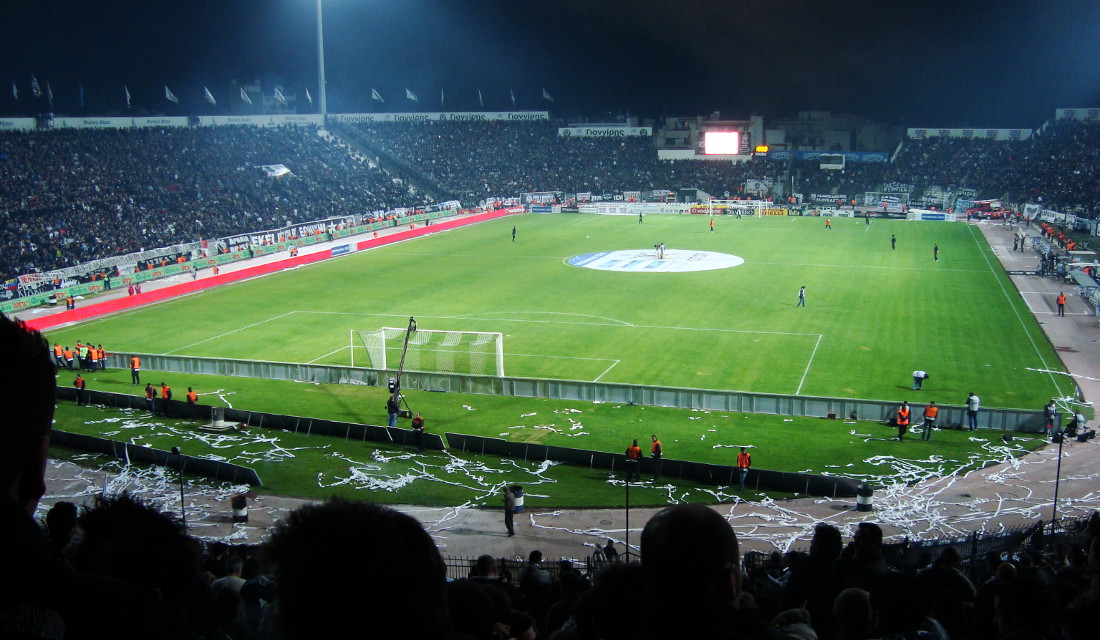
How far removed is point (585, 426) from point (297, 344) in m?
19.0

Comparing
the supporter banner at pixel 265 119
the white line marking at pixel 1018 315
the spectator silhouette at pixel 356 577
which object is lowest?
the white line marking at pixel 1018 315

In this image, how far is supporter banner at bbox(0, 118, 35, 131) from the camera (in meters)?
82.5

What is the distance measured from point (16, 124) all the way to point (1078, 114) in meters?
119

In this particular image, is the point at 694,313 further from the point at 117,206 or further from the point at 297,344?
the point at 117,206

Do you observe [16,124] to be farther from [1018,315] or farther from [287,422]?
[1018,315]

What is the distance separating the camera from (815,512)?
23.7 meters

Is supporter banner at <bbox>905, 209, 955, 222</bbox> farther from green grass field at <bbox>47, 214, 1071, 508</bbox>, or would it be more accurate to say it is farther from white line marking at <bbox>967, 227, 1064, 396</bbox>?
white line marking at <bbox>967, 227, 1064, 396</bbox>

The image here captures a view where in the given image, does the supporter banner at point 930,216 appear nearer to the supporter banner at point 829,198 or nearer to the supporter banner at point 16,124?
the supporter banner at point 829,198

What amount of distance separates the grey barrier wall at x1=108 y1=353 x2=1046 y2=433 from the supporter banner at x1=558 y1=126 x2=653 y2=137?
107 metres

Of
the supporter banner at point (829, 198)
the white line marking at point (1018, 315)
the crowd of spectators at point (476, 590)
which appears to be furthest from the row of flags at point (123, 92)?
the crowd of spectators at point (476, 590)

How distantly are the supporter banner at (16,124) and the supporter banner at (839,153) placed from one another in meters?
91.6

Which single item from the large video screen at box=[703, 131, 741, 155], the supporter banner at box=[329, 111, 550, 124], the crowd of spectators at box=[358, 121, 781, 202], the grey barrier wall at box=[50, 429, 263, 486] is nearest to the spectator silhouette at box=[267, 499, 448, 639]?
the grey barrier wall at box=[50, 429, 263, 486]

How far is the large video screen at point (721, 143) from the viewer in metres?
121

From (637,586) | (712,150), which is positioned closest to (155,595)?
(637,586)
